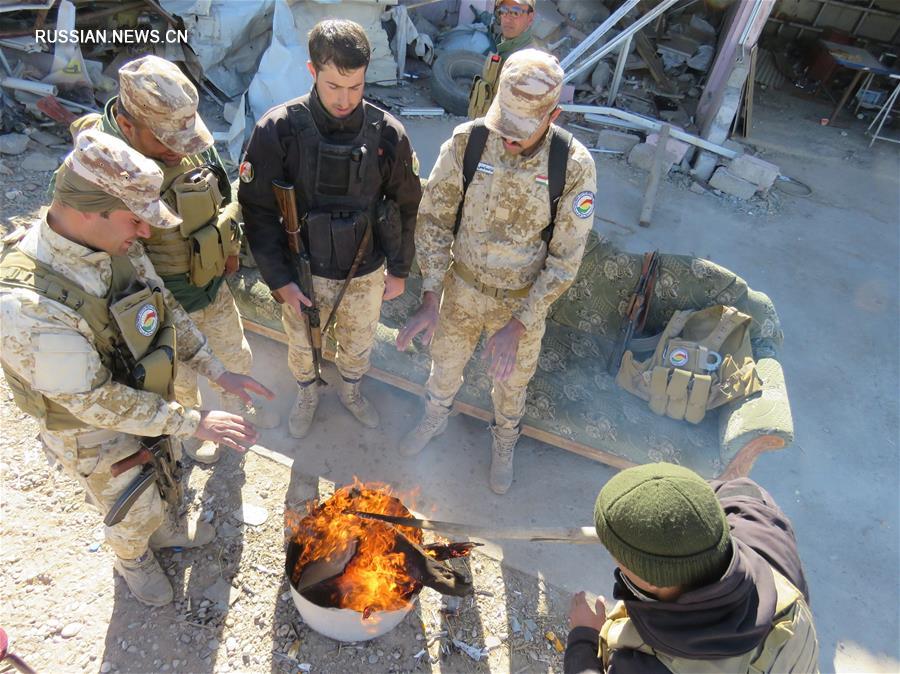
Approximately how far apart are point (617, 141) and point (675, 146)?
35.0 inches

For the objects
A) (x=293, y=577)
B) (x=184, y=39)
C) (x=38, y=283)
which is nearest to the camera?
(x=38, y=283)

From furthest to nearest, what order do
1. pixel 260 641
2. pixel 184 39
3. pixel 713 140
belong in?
1. pixel 713 140
2. pixel 184 39
3. pixel 260 641

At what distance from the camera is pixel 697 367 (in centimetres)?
401

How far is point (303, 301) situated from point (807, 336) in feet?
17.6

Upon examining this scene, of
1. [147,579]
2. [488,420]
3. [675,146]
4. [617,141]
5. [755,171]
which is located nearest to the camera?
[147,579]

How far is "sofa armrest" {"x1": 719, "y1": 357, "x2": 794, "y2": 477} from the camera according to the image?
11.6 ft

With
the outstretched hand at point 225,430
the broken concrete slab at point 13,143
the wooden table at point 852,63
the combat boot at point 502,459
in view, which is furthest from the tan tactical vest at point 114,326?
the wooden table at point 852,63

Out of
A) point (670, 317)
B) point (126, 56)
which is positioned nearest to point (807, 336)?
point (670, 317)

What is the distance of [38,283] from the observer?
2.00 metres

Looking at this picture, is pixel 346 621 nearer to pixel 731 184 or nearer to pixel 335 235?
pixel 335 235

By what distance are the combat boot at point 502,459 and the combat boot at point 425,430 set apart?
38 cm

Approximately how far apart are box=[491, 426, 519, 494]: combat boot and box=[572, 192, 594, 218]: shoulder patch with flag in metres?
1.64

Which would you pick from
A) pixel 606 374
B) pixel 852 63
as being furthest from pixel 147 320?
pixel 852 63

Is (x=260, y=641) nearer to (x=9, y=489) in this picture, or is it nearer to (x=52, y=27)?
(x=9, y=489)
